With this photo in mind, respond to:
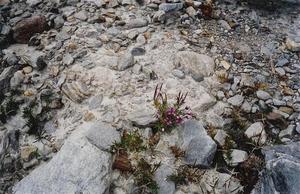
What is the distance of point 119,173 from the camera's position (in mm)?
5148

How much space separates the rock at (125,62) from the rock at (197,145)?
4.53 feet

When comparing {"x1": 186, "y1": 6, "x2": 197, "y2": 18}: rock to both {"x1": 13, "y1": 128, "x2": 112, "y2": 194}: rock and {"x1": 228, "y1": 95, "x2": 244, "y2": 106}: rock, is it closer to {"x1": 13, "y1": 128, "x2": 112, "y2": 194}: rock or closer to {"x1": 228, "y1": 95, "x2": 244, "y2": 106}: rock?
{"x1": 228, "y1": 95, "x2": 244, "y2": 106}: rock

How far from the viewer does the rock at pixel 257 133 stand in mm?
5410

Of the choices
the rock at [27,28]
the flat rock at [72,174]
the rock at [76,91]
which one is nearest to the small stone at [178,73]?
the rock at [76,91]

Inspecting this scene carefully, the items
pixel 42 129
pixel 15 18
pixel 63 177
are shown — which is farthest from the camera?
pixel 15 18

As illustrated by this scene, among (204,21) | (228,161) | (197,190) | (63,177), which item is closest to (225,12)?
(204,21)

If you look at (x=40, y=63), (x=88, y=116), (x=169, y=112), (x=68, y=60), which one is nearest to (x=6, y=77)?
(x=40, y=63)

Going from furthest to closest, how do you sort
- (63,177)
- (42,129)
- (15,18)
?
(15,18) → (42,129) → (63,177)

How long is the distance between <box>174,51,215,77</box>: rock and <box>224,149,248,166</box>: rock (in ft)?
Answer: 4.66

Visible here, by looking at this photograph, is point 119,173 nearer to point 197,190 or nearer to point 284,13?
point 197,190

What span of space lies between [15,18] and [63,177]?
329 cm

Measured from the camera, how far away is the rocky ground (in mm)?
5074

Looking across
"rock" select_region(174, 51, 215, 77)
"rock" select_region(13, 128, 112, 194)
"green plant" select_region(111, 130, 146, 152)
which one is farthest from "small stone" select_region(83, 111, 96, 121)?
"rock" select_region(174, 51, 215, 77)

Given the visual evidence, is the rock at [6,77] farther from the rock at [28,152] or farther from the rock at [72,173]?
the rock at [72,173]
